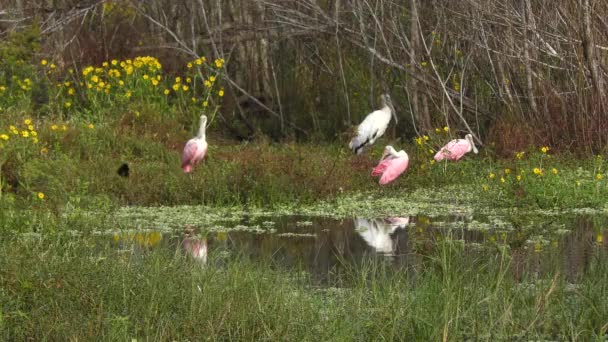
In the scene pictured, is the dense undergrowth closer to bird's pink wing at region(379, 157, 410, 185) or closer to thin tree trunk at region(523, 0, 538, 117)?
bird's pink wing at region(379, 157, 410, 185)

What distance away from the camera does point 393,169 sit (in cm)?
1105

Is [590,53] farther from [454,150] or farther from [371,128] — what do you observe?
[371,128]

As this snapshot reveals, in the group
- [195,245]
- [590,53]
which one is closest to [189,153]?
[195,245]

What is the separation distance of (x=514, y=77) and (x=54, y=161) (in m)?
4.66

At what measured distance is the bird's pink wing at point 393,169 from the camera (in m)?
11.0

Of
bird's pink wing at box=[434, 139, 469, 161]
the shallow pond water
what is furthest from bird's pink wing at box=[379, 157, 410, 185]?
the shallow pond water

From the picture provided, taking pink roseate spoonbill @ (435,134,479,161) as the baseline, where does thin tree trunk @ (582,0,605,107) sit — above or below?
above

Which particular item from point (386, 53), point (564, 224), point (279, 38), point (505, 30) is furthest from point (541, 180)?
point (279, 38)

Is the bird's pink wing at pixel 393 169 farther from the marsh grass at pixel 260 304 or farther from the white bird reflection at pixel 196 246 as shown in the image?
the marsh grass at pixel 260 304

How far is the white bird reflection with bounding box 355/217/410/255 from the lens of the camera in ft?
26.8

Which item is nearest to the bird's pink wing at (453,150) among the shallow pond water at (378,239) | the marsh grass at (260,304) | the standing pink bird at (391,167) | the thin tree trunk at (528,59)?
the standing pink bird at (391,167)

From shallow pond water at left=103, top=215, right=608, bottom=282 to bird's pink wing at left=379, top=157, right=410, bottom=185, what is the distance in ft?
4.64

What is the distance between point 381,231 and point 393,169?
2185 millimetres

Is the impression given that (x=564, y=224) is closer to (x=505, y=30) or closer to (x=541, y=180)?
(x=541, y=180)
